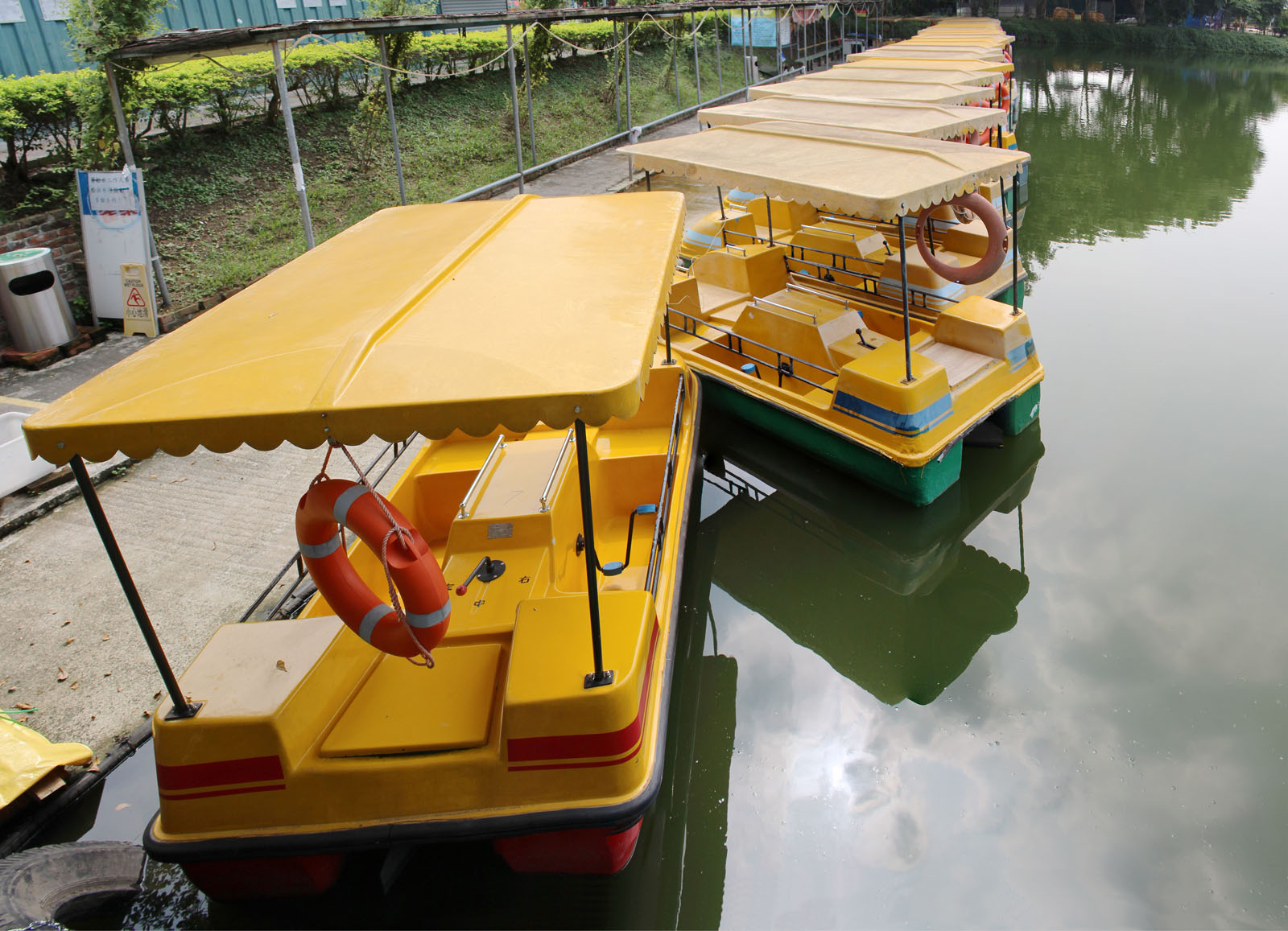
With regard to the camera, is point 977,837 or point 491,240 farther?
point 491,240

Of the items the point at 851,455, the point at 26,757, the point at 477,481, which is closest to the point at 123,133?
the point at 477,481

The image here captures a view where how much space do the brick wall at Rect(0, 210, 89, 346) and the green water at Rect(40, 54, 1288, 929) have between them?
22.6 feet

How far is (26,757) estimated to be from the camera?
13.1 feet

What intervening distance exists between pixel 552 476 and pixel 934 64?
12792 mm

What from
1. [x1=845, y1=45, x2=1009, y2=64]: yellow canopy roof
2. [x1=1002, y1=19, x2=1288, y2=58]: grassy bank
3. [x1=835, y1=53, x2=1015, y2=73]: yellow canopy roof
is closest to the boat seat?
[x1=835, y1=53, x2=1015, y2=73]: yellow canopy roof

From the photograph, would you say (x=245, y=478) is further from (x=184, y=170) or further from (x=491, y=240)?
(x=184, y=170)

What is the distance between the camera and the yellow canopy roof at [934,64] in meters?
13.6

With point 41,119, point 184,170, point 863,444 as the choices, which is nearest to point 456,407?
point 863,444

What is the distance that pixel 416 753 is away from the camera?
3.38m

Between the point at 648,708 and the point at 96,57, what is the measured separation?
9000 mm

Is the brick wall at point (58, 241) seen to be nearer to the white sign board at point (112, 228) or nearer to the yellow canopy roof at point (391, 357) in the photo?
the white sign board at point (112, 228)

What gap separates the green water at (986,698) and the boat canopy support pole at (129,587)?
115cm

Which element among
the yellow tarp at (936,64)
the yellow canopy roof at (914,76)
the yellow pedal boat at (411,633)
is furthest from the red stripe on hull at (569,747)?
the yellow tarp at (936,64)

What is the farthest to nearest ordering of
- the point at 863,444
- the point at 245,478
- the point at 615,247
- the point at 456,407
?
the point at 245,478 → the point at 863,444 → the point at 615,247 → the point at 456,407
